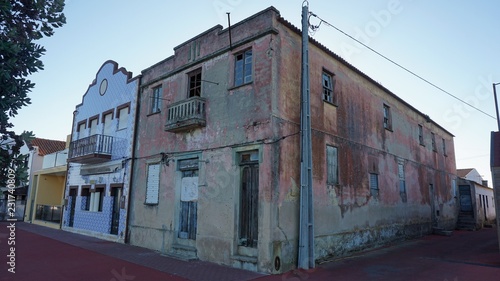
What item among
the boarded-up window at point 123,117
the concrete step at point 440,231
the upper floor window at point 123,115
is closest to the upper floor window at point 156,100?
the upper floor window at point 123,115

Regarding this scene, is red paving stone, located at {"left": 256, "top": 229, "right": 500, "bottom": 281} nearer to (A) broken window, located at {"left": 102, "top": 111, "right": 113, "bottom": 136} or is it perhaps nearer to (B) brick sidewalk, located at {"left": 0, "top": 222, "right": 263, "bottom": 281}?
(B) brick sidewalk, located at {"left": 0, "top": 222, "right": 263, "bottom": 281}

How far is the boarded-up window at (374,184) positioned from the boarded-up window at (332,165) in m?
2.82

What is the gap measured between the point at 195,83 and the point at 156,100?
112 inches

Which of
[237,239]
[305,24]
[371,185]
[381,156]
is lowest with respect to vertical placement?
[237,239]

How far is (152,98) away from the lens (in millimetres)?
14844

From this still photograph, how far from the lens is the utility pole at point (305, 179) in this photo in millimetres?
9344

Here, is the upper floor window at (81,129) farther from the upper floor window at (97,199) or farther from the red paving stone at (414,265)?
the red paving stone at (414,265)

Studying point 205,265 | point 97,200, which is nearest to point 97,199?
point 97,200

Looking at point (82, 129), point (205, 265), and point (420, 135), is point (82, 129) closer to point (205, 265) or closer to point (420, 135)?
point (205, 265)

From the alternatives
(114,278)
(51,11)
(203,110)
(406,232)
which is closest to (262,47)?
(203,110)

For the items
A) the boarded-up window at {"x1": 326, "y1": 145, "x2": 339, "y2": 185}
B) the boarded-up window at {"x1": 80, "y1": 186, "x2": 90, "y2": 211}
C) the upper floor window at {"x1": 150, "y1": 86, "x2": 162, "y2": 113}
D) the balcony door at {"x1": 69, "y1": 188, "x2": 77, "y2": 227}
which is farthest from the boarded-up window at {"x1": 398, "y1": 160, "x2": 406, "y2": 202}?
the balcony door at {"x1": 69, "y1": 188, "x2": 77, "y2": 227}

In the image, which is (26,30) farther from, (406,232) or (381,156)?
(406,232)

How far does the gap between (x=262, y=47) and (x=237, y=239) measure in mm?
5899

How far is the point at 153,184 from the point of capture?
44.4ft
